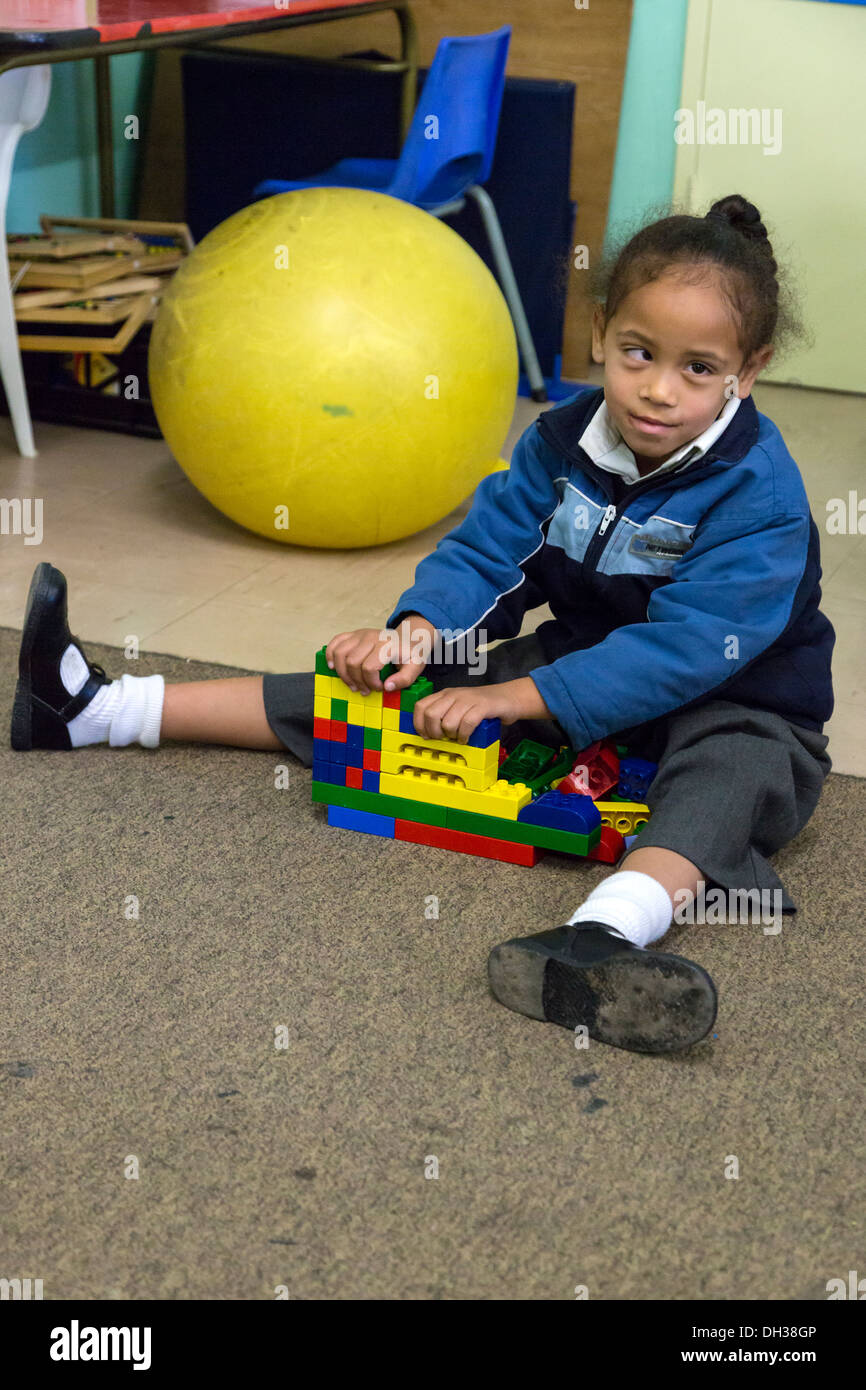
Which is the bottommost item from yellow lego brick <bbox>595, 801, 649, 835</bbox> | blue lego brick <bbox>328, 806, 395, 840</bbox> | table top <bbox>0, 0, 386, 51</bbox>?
blue lego brick <bbox>328, 806, 395, 840</bbox>

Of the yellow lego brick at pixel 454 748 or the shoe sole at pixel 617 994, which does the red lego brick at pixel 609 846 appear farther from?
the shoe sole at pixel 617 994

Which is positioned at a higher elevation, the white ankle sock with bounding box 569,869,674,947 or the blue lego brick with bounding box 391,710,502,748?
the blue lego brick with bounding box 391,710,502,748

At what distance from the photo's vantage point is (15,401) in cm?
266

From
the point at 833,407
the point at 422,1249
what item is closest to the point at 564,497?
the point at 422,1249

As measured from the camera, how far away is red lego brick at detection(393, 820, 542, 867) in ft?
4.78

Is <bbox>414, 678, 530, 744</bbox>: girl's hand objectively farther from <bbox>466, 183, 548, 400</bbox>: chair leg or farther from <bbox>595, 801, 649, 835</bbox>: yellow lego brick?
<bbox>466, 183, 548, 400</bbox>: chair leg

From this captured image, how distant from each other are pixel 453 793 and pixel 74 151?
2576mm

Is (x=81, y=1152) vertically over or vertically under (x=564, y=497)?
under

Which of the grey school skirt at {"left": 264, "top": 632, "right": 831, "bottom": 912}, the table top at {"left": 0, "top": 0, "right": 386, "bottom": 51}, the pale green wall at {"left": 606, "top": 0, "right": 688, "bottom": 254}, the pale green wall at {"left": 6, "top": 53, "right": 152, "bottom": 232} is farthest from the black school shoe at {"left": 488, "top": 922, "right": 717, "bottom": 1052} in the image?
the pale green wall at {"left": 6, "top": 53, "right": 152, "bottom": 232}

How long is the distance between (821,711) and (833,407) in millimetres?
1977

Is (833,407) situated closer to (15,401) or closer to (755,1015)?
(15,401)

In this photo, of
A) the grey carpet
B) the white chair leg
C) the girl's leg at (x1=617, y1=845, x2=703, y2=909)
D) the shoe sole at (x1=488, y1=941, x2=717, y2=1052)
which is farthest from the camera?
the white chair leg

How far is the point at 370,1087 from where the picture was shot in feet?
3.69

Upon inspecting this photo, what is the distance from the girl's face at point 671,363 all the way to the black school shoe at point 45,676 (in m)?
0.63
